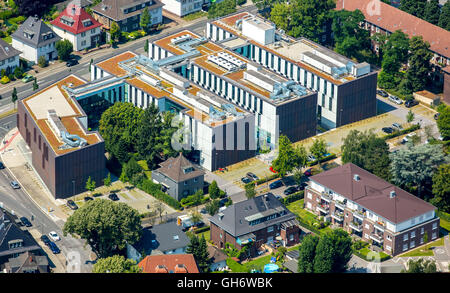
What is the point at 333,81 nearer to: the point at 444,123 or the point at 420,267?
the point at 444,123

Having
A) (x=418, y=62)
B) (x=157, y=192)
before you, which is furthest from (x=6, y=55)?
(x=418, y=62)

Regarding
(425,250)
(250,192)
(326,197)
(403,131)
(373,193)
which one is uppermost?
(373,193)

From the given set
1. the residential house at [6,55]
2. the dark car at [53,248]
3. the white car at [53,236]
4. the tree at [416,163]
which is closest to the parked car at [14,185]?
the white car at [53,236]

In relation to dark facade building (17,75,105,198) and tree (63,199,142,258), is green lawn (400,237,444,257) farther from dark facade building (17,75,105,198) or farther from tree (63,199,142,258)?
dark facade building (17,75,105,198)

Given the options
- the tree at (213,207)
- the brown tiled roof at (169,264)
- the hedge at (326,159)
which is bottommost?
the hedge at (326,159)

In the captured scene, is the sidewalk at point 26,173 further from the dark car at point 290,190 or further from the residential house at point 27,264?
the dark car at point 290,190

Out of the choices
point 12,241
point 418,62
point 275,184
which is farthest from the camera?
point 418,62

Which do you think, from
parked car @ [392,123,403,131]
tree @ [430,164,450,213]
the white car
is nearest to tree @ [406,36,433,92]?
parked car @ [392,123,403,131]
